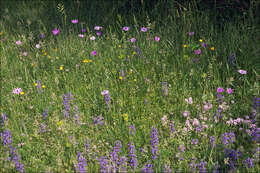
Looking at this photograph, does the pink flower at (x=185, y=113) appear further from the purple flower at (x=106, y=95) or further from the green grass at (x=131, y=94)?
the purple flower at (x=106, y=95)

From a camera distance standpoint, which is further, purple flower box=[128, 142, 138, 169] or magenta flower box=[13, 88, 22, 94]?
magenta flower box=[13, 88, 22, 94]

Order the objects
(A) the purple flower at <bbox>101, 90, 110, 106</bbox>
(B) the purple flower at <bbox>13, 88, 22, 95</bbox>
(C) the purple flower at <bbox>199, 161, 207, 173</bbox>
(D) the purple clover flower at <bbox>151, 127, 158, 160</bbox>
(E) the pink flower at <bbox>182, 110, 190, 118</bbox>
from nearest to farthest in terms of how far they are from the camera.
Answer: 1. (C) the purple flower at <bbox>199, 161, 207, 173</bbox>
2. (D) the purple clover flower at <bbox>151, 127, 158, 160</bbox>
3. (E) the pink flower at <bbox>182, 110, 190, 118</bbox>
4. (A) the purple flower at <bbox>101, 90, 110, 106</bbox>
5. (B) the purple flower at <bbox>13, 88, 22, 95</bbox>

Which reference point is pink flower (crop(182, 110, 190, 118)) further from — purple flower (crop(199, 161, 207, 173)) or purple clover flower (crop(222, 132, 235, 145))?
purple flower (crop(199, 161, 207, 173))

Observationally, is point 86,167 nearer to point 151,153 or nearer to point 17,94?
point 151,153

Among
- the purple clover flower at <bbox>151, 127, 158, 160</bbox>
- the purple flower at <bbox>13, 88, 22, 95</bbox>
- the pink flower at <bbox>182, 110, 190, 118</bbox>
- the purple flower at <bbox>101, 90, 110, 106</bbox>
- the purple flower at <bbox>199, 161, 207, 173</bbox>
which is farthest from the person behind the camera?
the purple flower at <bbox>13, 88, 22, 95</bbox>

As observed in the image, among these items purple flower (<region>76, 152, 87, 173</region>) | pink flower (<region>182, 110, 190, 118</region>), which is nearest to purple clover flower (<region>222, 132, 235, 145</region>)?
pink flower (<region>182, 110, 190, 118</region>)

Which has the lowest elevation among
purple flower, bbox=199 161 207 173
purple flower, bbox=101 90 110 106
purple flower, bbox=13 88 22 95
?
purple flower, bbox=199 161 207 173

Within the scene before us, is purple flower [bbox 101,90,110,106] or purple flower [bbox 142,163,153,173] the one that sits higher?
purple flower [bbox 101,90,110,106]

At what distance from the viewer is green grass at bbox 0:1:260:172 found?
2.11 metres

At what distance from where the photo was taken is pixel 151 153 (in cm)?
214

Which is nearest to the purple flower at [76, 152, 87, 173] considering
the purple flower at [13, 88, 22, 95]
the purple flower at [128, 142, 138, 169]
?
the purple flower at [128, 142, 138, 169]

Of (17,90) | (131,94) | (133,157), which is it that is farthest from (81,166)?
(17,90)

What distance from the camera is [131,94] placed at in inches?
103

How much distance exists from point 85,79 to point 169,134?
3.29ft
